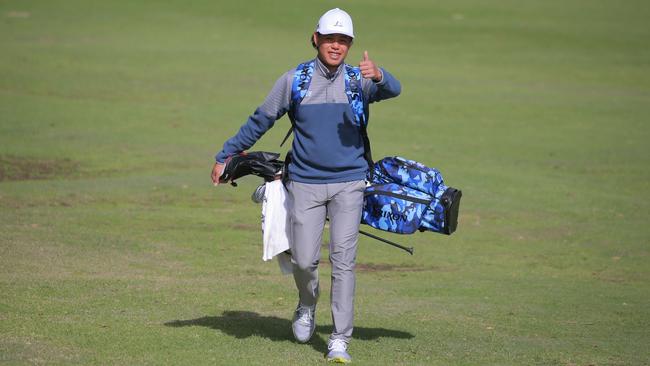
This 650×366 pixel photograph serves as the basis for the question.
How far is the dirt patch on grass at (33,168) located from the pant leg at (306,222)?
35.8ft

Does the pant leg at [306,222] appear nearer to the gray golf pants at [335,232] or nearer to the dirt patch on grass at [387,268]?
the gray golf pants at [335,232]

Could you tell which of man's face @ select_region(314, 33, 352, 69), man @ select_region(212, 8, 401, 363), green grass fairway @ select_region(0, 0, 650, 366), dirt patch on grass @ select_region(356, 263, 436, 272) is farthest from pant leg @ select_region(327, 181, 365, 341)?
dirt patch on grass @ select_region(356, 263, 436, 272)

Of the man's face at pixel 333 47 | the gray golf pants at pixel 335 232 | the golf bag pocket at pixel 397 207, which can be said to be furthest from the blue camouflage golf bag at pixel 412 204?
the man's face at pixel 333 47

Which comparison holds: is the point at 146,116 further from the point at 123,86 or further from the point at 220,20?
the point at 220,20

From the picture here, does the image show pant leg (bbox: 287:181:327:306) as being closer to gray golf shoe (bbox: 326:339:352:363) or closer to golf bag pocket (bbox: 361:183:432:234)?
golf bag pocket (bbox: 361:183:432:234)

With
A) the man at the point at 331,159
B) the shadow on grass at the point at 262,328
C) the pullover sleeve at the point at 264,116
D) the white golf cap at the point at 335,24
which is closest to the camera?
the white golf cap at the point at 335,24

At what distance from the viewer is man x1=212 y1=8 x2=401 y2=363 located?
24.4 feet

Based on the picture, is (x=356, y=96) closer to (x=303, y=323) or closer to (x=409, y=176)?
(x=409, y=176)

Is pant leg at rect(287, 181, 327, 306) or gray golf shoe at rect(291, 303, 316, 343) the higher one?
pant leg at rect(287, 181, 327, 306)

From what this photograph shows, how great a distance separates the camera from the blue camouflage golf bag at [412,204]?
7.71 metres

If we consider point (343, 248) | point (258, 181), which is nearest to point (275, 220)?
point (343, 248)

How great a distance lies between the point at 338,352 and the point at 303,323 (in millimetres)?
648

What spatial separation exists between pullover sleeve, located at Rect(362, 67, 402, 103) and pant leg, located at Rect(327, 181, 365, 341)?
2.03ft

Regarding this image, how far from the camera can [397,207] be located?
773 centimetres
